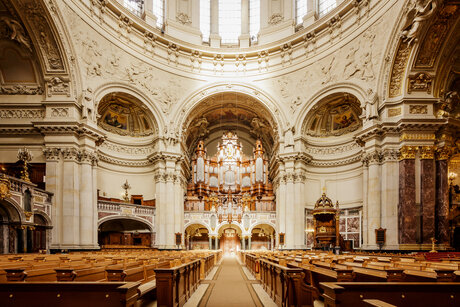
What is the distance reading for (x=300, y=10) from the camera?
91.8 ft

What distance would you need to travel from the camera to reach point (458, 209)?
2041 centimetres

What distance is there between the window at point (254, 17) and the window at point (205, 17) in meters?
3.48

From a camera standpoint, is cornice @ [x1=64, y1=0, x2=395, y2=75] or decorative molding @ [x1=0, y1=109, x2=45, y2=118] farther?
cornice @ [x1=64, y1=0, x2=395, y2=75]

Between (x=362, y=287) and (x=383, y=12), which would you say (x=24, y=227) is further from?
(x=383, y=12)

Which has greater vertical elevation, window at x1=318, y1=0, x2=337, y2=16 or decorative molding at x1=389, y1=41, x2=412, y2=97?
window at x1=318, y1=0, x2=337, y2=16

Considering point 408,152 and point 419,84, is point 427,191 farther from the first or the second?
point 419,84

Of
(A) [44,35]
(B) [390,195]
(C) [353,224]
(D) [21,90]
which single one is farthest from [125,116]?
(B) [390,195]

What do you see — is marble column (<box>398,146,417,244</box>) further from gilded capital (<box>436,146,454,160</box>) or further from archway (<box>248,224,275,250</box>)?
archway (<box>248,224,275,250</box>)

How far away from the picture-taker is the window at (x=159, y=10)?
1098 inches

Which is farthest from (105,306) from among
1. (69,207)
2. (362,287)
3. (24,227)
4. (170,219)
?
(170,219)

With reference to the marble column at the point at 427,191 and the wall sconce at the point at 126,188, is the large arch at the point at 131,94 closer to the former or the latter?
the wall sconce at the point at 126,188

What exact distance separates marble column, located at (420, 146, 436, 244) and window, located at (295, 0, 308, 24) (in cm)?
1527

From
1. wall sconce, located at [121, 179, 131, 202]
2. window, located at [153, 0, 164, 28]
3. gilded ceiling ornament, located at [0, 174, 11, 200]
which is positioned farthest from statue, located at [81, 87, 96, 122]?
window, located at [153, 0, 164, 28]

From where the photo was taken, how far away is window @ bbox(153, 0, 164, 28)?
27888mm
